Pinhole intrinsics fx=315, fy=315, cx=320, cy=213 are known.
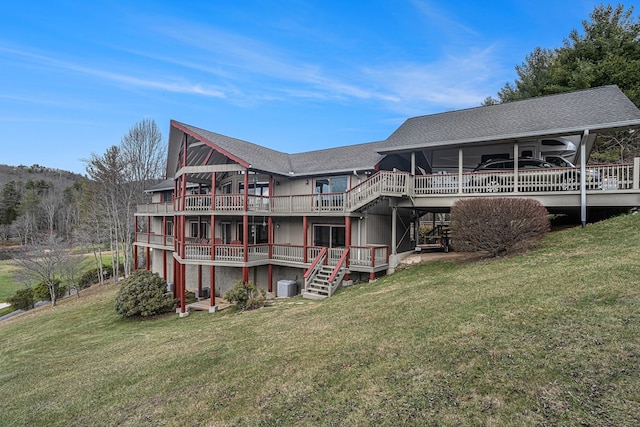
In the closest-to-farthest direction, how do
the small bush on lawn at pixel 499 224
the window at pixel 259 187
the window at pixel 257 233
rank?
the small bush on lawn at pixel 499 224 → the window at pixel 257 233 → the window at pixel 259 187

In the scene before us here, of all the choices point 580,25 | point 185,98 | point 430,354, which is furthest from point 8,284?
point 580,25

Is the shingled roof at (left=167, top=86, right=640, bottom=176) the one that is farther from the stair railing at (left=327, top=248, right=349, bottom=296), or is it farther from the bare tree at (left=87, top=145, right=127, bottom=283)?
the bare tree at (left=87, top=145, right=127, bottom=283)

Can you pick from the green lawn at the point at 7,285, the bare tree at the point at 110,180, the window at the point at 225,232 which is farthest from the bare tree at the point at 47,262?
the window at the point at 225,232

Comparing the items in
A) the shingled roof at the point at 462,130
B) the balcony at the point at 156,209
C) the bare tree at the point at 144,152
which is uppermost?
the bare tree at the point at 144,152

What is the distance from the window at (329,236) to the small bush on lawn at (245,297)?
15.7ft

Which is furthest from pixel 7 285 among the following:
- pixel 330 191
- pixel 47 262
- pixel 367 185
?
pixel 367 185

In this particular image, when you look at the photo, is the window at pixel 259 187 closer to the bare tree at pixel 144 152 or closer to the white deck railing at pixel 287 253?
the white deck railing at pixel 287 253

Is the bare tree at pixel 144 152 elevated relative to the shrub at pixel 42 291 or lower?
elevated

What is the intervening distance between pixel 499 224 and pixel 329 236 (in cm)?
849

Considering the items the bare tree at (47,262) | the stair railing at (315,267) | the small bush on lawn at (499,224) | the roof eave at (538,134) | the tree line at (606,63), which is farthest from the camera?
the bare tree at (47,262)

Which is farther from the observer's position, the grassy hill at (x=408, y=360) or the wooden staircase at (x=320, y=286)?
the wooden staircase at (x=320, y=286)

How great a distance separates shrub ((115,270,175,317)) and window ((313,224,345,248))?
8.39 metres

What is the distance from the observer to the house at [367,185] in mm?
12070

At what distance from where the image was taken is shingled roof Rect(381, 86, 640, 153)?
1154 centimetres
